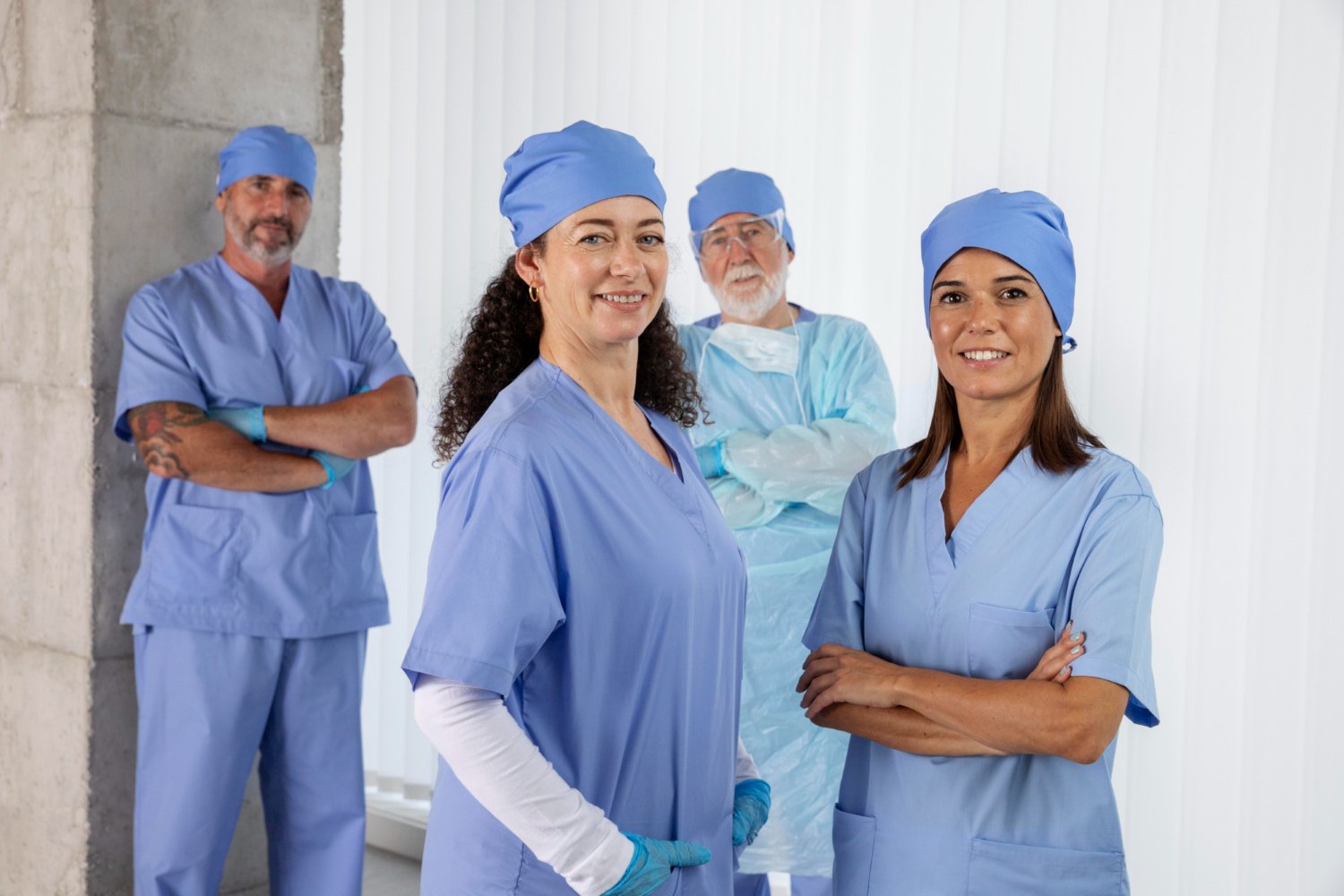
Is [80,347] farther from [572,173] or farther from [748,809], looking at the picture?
[748,809]

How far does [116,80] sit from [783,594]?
1733 millimetres

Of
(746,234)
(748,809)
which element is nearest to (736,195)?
(746,234)

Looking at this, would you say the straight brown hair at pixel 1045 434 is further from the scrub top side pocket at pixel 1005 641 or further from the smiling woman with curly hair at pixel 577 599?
the smiling woman with curly hair at pixel 577 599

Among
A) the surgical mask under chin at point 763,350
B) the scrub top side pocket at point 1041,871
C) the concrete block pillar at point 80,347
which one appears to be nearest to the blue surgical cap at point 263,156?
the concrete block pillar at point 80,347

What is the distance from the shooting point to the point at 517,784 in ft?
3.88

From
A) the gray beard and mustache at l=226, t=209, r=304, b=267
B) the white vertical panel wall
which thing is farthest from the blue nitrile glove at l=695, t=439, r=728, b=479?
the gray beard and mustache at l=226, t=209, r=304, b=267

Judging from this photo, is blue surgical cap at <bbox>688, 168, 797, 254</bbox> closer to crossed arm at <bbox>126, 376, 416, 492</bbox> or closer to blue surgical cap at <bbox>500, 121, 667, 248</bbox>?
crossed arm at <bbox>126, 376, 416, 492</bbox>

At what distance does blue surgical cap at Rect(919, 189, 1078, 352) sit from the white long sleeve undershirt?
2.59 ft

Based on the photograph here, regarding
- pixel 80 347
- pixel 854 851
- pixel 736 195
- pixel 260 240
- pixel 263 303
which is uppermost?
pixel 736 195

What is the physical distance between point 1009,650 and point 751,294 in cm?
114

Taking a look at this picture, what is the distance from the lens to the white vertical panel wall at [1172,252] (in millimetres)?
2170

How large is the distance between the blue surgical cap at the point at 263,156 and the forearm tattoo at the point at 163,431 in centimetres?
52

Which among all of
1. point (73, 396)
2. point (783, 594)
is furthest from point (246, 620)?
point (783, 594)

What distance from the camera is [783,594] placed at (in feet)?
7.47
